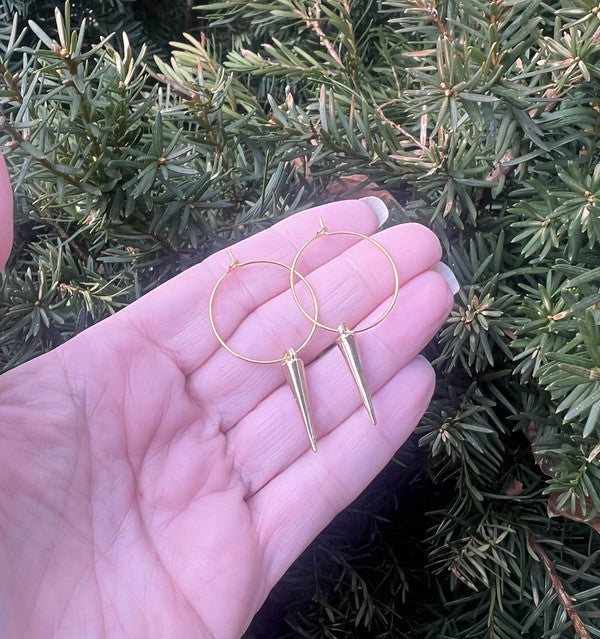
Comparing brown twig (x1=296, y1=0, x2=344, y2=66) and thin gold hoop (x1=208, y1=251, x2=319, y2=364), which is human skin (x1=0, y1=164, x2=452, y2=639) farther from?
brown twig (x1=296, y1=0, x2=344, y2=66)

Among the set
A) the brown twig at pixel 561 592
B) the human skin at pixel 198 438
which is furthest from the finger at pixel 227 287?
the brown twig at pixel 561 592

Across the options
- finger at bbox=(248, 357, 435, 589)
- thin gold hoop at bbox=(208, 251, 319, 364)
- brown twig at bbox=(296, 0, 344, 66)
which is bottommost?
finger at bbox=(248, 357, 435, 589)

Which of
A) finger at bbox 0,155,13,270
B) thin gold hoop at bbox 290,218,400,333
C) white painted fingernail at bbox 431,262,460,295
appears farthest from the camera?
thin gold hoop at bbox 290,218,400,333

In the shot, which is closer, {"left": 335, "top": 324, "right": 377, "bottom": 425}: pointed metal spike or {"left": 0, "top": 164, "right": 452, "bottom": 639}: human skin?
{"left": 0, "top": 164, "right": 452, "bottom": 639}: human skin

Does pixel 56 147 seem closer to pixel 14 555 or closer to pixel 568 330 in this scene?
pixel 14 555

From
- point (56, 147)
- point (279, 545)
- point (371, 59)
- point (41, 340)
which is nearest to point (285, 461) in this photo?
point (279, 545)

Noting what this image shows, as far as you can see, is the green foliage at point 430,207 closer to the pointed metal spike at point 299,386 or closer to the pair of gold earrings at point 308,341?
the pair of gold earrings at point 308,341

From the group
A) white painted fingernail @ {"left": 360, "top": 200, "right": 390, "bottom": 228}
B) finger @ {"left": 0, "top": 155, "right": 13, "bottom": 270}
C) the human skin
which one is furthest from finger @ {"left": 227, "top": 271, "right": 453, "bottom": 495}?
finger @ {"left": 0, "top": 155, "right": 13, "bottom": 270}
